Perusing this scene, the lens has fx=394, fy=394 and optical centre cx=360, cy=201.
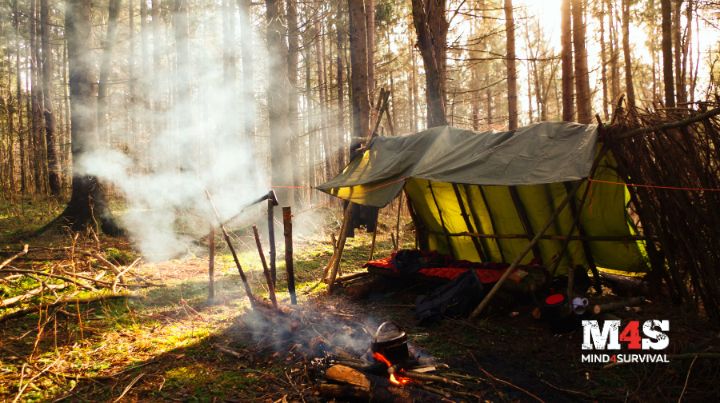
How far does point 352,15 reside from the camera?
10.8 m

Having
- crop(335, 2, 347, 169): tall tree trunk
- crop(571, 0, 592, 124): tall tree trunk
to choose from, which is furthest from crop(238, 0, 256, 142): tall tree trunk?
crop(571, 0, 592, 124): tall tree trunk

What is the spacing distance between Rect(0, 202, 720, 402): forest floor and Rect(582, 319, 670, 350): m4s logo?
0.14 m

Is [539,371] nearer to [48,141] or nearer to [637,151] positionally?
[637,151]

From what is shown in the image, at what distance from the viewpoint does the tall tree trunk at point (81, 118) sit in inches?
364

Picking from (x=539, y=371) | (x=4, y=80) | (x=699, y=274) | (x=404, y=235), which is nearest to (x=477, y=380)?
(x=539, y=371)

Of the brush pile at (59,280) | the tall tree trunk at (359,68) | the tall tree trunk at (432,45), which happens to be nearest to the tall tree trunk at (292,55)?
the tall tree trunk at (359,68)

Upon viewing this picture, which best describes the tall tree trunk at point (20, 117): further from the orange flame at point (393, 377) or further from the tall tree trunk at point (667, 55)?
the tall tree trunk at point (667, 55)

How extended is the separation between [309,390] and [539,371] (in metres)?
2.37

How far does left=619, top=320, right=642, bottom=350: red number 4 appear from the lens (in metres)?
4.37

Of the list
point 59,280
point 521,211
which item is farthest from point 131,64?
point 521,211

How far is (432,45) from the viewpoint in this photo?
31.6ft

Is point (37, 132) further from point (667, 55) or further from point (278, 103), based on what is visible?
point (667, 55)

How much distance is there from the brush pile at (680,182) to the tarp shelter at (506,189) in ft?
1.34

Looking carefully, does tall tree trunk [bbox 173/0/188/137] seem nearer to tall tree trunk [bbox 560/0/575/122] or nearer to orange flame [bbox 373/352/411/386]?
tall tree trunk [bbox 560/0/575/122]
